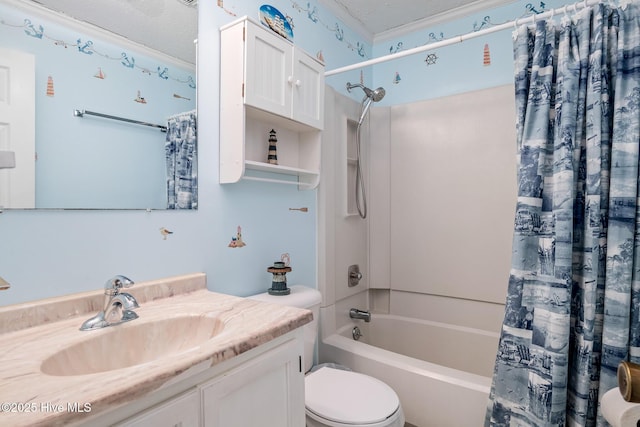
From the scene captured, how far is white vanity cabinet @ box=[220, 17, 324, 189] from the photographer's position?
133 centimetres

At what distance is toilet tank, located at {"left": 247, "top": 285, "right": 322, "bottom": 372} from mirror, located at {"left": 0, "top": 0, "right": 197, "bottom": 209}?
0.56 meters

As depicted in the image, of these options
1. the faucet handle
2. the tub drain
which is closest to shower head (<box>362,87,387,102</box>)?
the tub drain

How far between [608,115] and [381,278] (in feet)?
5.27

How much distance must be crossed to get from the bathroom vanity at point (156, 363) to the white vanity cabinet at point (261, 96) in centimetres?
58

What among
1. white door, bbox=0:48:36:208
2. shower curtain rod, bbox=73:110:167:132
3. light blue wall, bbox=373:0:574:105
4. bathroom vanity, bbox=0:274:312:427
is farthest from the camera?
light blue wall, bbox=373:0:574:105

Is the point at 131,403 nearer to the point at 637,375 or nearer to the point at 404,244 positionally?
the point at 637,375

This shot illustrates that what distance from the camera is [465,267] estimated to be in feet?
7.11

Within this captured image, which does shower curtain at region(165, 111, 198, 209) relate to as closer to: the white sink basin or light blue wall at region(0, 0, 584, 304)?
light blue wall at region(0, 0, 584, 304)

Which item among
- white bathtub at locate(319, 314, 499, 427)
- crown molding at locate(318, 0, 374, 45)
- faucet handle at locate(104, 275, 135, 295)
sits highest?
crown molding at locate(318, 0, 374, 45)

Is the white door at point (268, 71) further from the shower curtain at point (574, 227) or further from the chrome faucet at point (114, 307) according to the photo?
the shower curtain at point (574, 227)

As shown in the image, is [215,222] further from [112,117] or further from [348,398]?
[348,398]

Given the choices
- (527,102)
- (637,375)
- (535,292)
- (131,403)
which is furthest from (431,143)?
(131,403)

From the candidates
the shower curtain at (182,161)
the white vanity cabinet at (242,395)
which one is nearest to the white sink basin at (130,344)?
the white vanity cabinet at (242,395)

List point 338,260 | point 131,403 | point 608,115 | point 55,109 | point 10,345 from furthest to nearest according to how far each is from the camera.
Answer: point 338,260, point 608,115, point 55,109, point 10,345, point 131,403
